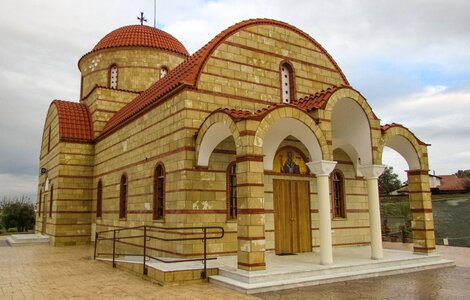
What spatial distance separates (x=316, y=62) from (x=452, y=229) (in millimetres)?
13960

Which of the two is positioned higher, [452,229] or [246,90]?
[246,90]

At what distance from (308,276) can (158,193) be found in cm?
519

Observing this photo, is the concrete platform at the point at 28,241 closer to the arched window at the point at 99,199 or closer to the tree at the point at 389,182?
the arched window at the point at 99,199

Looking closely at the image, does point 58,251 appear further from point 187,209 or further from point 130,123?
point 187,209

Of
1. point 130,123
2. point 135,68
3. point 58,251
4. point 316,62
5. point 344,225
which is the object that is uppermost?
point 135,68

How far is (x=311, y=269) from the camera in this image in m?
8.02

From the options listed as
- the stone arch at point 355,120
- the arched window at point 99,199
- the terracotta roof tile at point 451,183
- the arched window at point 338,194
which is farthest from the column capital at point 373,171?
the terracotta roof tile at point 451,183

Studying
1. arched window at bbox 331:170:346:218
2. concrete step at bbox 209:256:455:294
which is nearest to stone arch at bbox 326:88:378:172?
arched window at bbox 331:170:346:218

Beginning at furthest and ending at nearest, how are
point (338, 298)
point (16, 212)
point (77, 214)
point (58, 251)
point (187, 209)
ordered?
point (16, 212) < point (77, 214) < point (58, 251) < point (187, 209) < point (338, 298)

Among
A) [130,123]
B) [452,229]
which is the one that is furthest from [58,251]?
[452,229]

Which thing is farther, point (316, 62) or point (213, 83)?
point (316, 62)

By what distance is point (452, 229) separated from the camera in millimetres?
20797

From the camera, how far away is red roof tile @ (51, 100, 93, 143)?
17450 mm

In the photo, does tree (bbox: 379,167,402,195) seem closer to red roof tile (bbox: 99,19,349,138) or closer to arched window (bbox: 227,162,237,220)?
red roof tile (bbox: 99,19,349,138)
